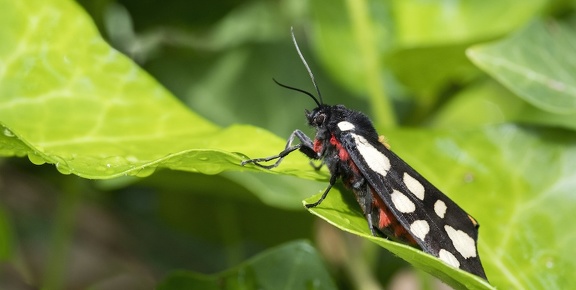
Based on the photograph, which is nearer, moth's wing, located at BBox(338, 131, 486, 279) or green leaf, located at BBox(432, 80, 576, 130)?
moth's wing, located at BBox(338, 131, 486, 279)

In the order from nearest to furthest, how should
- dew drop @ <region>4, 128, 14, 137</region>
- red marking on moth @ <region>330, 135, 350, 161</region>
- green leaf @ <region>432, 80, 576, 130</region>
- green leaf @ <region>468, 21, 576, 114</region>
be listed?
dew drop @ <region>4, 128, 14, 137</region> < red marking on moth @ <region>330, 135, 350, 161</region> < green leaf @ <region>468, 21, 576, 114</region> < green leaf @ <region>432, 80, 576, 130</region>

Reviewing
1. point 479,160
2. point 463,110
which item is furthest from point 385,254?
point 479,160

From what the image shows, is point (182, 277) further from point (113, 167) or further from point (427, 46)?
point (427, 46)

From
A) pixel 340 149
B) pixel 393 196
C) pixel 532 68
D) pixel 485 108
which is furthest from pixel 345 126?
pixel 485 108

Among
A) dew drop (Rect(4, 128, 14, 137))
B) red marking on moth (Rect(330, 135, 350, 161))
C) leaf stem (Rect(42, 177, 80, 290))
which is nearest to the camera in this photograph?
dew drop (Rect(4, 128, 14, 137))

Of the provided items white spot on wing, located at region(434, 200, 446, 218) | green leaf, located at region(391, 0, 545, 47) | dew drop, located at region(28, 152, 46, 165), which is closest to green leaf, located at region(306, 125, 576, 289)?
white spot on wing, located at region(434, 200, 446, 218)

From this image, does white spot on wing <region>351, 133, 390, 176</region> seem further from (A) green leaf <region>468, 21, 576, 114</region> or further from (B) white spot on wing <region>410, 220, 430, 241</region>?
(A) green leaf <region>468, 21, 576, 114</region>
